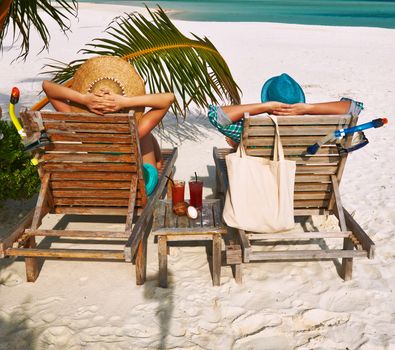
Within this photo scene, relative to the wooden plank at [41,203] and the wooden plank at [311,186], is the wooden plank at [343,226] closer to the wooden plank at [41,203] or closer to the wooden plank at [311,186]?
the wooden plank at [311,186]

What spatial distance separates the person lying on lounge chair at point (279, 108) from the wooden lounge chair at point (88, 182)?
2.29 ft

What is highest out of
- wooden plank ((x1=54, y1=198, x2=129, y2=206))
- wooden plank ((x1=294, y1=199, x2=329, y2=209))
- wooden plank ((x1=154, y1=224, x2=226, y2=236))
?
wooden plank ((x1=54, y1=198, x2=129, y2=206))

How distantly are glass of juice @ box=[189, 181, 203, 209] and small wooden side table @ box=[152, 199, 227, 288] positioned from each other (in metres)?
0.07

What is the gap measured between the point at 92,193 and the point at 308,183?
1797 mm

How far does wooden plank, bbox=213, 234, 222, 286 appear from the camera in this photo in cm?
323

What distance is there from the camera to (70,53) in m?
16.5

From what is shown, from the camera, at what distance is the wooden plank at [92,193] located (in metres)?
3.46

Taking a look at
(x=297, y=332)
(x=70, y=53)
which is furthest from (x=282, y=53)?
(x=297, y=332)

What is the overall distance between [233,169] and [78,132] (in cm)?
118

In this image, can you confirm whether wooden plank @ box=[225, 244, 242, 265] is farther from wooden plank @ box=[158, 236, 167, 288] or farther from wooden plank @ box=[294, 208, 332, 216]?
wooden plank @ box=[294, 208, 332, 216]

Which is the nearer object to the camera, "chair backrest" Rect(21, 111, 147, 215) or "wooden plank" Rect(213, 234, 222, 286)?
"chair backrest" Rect(21, 111, 147, 215)

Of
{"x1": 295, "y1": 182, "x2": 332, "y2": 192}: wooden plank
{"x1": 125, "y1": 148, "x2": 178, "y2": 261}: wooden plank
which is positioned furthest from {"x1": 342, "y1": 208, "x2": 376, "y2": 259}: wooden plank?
{"x1": 125, "y1": 148, "x2": 178, "y2": 261}: wooden plank

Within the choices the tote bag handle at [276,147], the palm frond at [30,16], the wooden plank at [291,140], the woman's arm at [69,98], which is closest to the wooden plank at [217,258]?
the tote bag handle at [276,147]

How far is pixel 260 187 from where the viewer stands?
3051 millimetres
